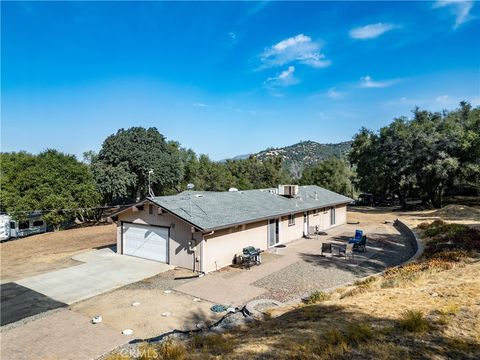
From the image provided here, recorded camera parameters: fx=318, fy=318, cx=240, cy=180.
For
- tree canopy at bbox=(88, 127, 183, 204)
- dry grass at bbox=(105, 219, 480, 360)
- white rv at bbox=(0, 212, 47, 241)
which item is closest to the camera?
dry grass at bbox=(105, 219, 480, 360)

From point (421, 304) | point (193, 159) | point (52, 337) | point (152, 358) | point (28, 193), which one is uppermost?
point (193, 159)

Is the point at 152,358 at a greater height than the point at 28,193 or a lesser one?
lesser

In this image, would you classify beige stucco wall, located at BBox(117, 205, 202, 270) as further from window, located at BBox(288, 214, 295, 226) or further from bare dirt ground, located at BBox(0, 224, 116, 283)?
window, located at BBox(288, 214, 295, 226)

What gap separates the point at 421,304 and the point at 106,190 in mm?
33550

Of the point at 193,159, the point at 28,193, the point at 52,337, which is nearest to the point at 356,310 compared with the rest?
the point at 52,337

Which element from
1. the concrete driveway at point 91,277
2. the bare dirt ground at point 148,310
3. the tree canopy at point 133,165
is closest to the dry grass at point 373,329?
the bare dirt ground at point 148,310

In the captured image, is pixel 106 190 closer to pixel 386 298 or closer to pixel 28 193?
pixel 28 193

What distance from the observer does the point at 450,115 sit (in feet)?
142

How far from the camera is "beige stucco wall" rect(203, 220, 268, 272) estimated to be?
15141 mm

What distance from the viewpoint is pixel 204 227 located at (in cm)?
1434

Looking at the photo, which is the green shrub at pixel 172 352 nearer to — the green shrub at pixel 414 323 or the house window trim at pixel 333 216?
the green shrub at pixel 414 323

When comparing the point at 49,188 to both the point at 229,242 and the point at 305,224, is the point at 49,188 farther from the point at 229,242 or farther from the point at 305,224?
the point at 305,224

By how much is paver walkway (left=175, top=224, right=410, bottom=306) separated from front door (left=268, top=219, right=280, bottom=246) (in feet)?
2.58

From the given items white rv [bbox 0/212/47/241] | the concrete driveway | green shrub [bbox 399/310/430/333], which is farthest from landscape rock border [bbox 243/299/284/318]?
white rv [bbox 0/212/47/241]
